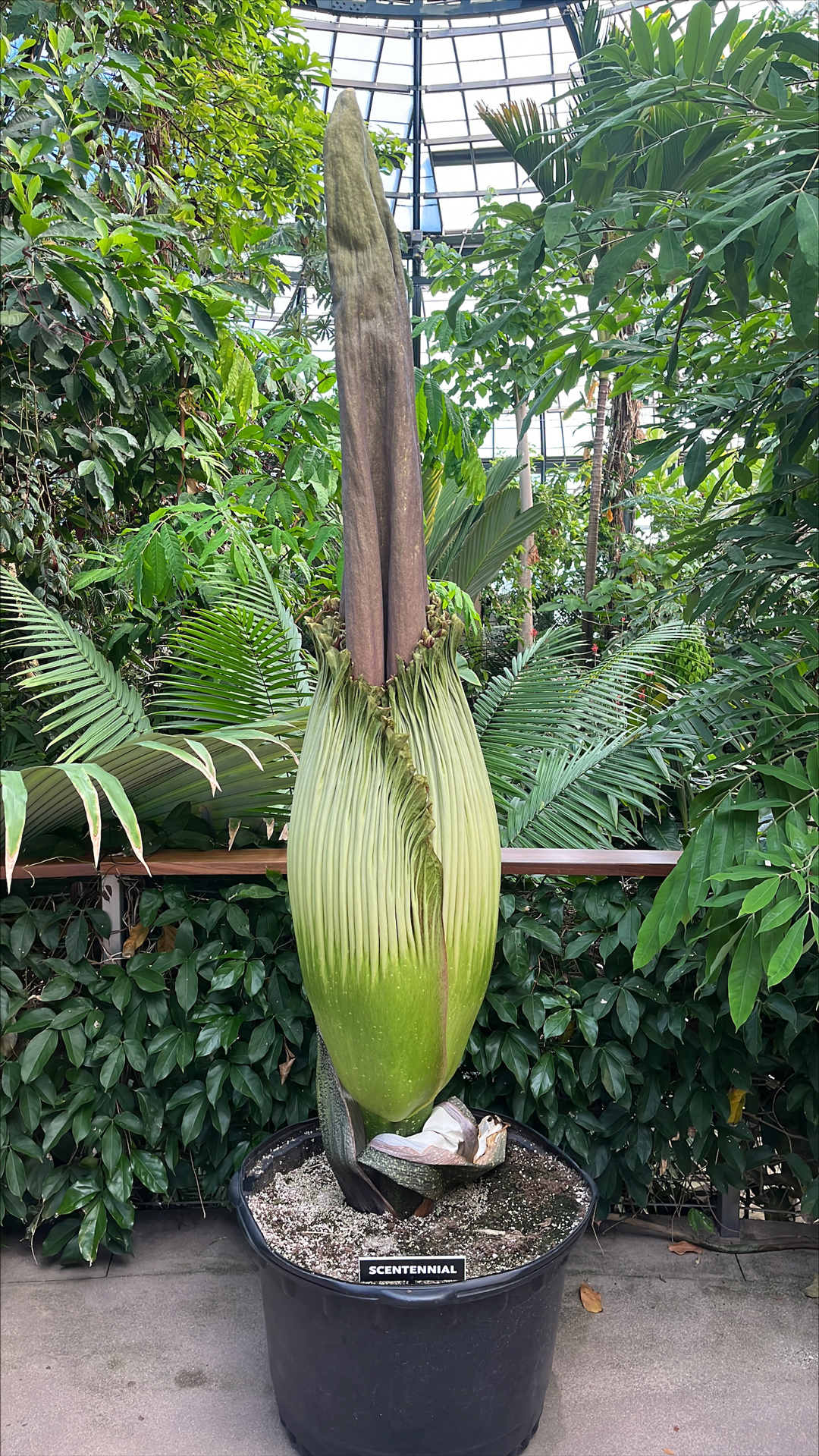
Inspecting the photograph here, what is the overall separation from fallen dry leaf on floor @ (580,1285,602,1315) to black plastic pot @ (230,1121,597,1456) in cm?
37

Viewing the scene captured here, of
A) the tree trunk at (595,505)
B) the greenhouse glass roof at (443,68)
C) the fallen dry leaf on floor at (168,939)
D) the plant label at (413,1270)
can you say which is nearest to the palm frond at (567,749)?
the fallen dry leaf on floor at (168,939)

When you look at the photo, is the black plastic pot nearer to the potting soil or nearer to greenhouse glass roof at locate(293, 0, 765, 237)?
the potting soil

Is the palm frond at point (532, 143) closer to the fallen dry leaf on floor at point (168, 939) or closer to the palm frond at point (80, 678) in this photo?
the palm frond at point (80, 678)

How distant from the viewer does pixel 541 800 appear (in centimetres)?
223

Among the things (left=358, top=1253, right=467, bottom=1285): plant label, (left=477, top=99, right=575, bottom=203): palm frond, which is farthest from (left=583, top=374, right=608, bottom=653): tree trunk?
(left=358, top=1253, right=467, bottom=1285): plant label

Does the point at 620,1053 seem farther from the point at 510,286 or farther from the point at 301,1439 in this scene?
the point at 510,286

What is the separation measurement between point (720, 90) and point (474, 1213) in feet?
5.03

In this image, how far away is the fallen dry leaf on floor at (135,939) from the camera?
189cm

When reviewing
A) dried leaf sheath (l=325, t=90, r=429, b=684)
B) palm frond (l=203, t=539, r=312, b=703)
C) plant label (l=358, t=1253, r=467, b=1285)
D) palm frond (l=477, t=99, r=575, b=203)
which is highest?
palm frond (l=477, t=99, r=575, b=203)

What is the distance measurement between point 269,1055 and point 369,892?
31.7 inches

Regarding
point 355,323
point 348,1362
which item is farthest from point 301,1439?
point 355,323

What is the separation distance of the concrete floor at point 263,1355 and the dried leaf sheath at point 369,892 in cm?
73

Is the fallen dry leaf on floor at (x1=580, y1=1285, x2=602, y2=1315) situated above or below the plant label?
Result: below

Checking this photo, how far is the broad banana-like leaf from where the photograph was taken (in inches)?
47.6
